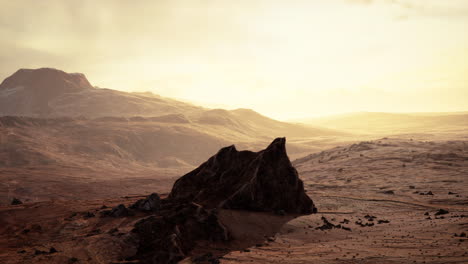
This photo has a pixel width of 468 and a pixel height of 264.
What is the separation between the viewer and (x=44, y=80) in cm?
16062

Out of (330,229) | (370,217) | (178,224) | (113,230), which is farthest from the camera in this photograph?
(370,217)

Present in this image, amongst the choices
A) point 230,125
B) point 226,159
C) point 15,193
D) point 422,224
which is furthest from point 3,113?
point 422,224

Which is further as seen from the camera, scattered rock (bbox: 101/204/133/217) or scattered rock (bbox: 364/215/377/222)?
scattered rock (bbox: 364/215/377/222)

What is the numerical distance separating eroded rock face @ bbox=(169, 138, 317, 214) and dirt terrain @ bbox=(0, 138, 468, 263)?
115 centimetres

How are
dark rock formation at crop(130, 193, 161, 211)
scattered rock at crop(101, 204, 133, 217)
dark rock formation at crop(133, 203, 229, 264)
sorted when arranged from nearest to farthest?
1. dark rock formation at crop(133, 203, 229, 264)
2. scattered rock at crop(101, 204, 133, 217)
3. dark rock formation at crop(130, 193, 161, 211)

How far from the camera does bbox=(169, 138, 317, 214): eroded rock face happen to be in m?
22.5

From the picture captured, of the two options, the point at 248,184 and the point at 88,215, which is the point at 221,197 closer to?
the point at 248,184

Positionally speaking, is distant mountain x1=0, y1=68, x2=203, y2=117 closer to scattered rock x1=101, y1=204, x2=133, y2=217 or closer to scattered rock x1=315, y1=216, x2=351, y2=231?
scattered rock x1=101, y1=204, x2=133, y2=217

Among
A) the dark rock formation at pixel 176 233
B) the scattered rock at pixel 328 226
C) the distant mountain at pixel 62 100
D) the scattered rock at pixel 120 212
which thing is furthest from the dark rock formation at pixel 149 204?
the distant mountain at pixel 62 100

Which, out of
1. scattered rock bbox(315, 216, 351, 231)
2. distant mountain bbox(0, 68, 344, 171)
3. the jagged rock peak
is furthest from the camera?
the jagged rock peak

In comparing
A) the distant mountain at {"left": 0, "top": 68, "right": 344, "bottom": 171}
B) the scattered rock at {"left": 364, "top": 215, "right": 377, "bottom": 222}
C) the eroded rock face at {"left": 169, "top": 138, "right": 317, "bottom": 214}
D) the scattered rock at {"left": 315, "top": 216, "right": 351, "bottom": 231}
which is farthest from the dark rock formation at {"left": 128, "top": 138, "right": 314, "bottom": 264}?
the distant mountain at {"left": 0, "top": 68, "right": 344, "bottom": 171}

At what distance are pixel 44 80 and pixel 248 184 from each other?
553ft

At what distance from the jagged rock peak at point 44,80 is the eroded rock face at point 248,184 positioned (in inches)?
6251

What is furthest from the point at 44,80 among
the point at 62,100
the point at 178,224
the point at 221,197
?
the point at 178,224
